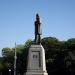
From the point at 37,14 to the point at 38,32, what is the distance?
2.16m

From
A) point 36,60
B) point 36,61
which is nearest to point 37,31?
point 36,60

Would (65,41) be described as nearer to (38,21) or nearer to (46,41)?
(46,41)

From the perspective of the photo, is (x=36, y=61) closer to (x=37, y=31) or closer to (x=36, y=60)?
(x=36, y=60)

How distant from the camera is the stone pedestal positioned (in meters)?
31.1

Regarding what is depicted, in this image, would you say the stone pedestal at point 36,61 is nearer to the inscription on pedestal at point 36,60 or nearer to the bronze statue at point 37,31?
the inscription on pedestal at point 36,60

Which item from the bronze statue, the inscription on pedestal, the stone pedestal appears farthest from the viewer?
the bronze statue

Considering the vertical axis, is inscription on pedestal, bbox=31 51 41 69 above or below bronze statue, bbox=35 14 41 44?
below

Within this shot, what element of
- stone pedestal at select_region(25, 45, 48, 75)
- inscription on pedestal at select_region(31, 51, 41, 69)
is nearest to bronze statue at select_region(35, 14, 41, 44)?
stone pedestal at select_region(25, 45, 48, 75)

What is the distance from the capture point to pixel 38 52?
104 feet

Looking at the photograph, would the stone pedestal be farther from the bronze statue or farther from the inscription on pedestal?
the bronze statue

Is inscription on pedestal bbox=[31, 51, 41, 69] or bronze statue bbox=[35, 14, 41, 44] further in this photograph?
bronze statue bbox=[35, 14, 41, 44]

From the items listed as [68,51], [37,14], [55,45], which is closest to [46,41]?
[55,45]

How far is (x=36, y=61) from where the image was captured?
103 ft

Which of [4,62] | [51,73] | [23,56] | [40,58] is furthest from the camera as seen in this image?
[4,62]
